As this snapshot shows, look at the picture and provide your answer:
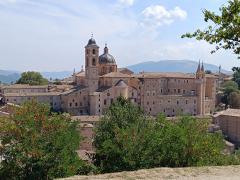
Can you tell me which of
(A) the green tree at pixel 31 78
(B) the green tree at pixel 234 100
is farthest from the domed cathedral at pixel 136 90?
(A) the green tree at pixel 31 78

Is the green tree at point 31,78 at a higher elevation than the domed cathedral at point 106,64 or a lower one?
lower

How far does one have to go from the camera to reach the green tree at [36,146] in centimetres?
1541

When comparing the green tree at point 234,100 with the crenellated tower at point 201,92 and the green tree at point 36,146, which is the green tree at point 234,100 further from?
the green tree at point 36,146

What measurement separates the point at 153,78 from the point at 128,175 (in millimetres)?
59978

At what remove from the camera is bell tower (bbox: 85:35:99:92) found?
221 ft

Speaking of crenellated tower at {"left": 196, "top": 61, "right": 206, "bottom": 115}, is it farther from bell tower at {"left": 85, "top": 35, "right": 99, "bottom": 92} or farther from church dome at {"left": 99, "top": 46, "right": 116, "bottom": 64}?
bell tower at {"left": 85, "top": 35, "right": 99, "bottom": 92}

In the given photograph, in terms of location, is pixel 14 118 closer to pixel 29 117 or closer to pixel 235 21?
pixel 29 117

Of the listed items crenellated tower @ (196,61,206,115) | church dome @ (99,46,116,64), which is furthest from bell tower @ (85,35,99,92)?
crenellated tower @ (196,61,206,115)

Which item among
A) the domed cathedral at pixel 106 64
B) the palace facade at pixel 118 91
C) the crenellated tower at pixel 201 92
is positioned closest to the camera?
the palace facade at pixel 118 91

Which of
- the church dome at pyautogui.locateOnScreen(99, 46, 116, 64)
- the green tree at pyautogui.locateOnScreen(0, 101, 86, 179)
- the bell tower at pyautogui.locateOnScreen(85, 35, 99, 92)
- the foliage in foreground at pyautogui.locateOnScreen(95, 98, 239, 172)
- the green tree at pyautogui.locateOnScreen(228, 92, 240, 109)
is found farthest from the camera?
the green tree at pyautogui.locateOnScreen(228, 92, 240, 109)

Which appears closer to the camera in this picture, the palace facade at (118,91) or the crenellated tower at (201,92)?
the palace facade at (118,91)

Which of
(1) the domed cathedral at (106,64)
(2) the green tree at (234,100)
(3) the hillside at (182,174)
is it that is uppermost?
(1) the domed cathedral at (106,64)

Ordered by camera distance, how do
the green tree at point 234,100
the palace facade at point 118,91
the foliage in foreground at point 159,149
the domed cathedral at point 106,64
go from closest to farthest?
the foliage in foreground at point 159,149
the palace facade at point 118,91
the domed cathedral at point 106,64
the green tree at point 234,100

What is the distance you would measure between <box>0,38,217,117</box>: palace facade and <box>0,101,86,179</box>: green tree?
47.0 m
